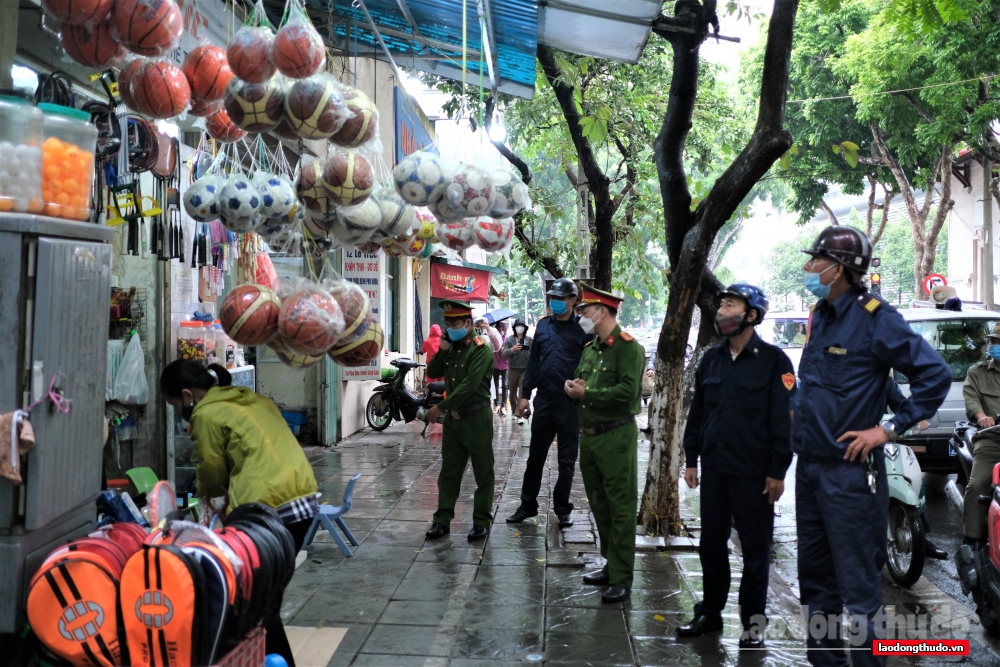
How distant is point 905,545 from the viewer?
6.18m

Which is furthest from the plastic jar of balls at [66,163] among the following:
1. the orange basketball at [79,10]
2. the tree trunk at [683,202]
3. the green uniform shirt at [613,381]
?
the tree trunk at [683,202]

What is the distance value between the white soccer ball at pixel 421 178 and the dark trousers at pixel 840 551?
254 centimetres

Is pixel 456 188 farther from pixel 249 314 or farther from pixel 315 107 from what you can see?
pixel 249 314

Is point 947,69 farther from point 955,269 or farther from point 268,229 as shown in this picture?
point 955,269

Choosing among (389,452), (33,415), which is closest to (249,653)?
(33,415)

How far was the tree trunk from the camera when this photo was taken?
6.48 m

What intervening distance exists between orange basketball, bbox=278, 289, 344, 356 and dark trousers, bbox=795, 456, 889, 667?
2523 mm

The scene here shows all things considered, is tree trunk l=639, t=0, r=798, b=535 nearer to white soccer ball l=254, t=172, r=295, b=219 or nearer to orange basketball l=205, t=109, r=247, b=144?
white soccer ball l=254, t=172, r=295, b=219

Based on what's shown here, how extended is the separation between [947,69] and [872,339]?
46.3 ft

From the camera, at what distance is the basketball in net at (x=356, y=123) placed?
15.2 feet

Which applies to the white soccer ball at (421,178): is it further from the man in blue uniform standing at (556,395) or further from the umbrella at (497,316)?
the umbrella at (497,316)

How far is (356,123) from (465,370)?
2908 millimetres

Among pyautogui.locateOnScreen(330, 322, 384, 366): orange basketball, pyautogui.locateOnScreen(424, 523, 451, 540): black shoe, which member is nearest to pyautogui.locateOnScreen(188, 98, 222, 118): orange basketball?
pyautogui.locateOnScreen(330, 322, 384, 366): orange basketball

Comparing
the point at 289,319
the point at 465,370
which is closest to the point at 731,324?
the point at 289,319
